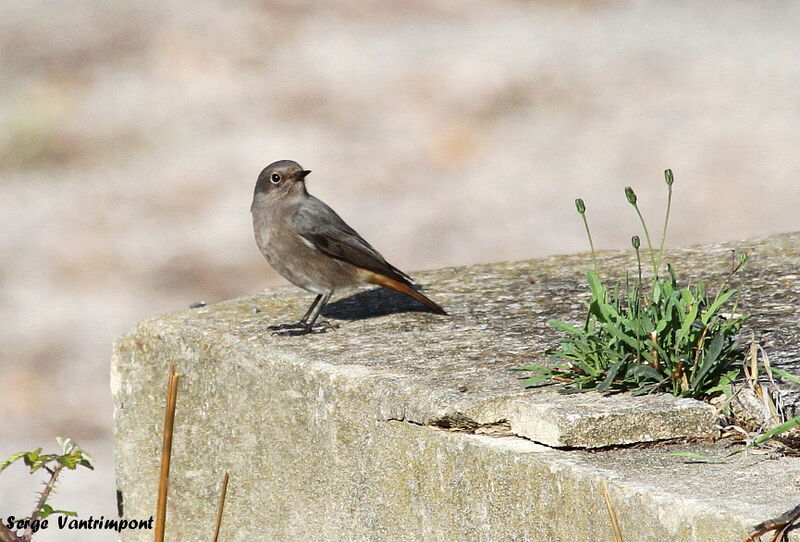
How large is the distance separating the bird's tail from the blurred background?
4216mm

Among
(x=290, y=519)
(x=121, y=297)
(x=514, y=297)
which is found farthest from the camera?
(x=121, y=297)

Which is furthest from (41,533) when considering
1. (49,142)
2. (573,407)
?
(49,142)

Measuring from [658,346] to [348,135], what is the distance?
9223 millimetres

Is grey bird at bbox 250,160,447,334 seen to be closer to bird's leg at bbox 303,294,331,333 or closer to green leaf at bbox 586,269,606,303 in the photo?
bird's leg at bbox 303,294,331,333

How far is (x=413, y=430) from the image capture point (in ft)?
11.4

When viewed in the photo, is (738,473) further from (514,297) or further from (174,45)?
(174,45)

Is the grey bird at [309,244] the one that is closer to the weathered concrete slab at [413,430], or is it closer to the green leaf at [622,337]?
the weathered concrete slab at [413,430]

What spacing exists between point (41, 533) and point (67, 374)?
2481 millimetres

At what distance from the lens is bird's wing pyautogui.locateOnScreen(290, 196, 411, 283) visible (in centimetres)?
498

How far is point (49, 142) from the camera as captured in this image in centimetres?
1205

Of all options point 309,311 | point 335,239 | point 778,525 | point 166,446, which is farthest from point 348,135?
point 166,446

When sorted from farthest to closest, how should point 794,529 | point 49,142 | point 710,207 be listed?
point 49,142, point 710,207, point 794,529

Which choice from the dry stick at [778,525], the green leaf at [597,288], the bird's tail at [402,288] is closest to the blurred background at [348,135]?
the bird's tail at [402,288]

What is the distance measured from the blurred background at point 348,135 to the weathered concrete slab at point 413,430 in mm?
4234
